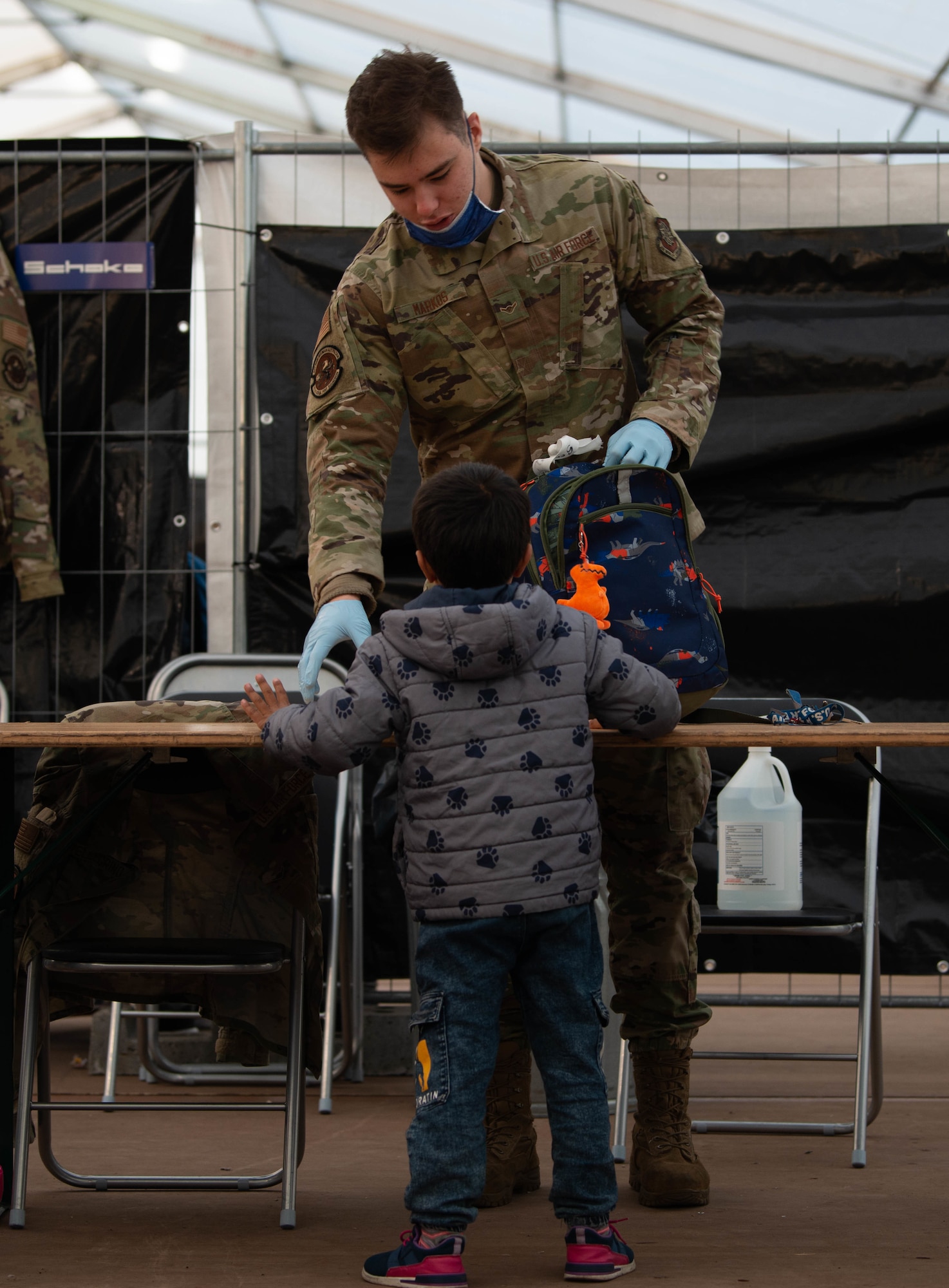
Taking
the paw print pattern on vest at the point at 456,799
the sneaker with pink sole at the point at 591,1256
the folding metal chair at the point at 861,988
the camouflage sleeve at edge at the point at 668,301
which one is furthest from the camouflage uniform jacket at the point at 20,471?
the sneaker with pink sole at the point at 591,1256

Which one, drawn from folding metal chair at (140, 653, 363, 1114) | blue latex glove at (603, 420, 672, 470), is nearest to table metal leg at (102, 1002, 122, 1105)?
folding metal chair at (140, 653, 363, 1114)

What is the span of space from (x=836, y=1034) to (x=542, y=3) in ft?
16.1

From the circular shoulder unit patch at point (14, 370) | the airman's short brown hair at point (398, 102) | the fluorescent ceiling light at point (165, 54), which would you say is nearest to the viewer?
the airman's short brown hair at point (398, 102)

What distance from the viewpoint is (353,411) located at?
270 centimetres

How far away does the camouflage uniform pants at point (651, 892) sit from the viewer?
8.55 ft

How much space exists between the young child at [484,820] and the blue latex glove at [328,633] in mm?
148

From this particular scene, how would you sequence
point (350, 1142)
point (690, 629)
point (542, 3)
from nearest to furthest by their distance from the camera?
point (690, 629) → point (350, 1142) → point (542, 3)

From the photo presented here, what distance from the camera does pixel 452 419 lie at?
276cm

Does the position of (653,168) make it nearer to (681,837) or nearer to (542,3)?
(681,837)

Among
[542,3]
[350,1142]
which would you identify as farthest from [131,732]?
[542,3]

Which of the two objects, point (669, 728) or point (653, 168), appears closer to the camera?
point (669, 728)

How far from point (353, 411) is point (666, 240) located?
0.68m

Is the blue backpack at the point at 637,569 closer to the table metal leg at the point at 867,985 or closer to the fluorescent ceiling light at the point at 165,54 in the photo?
the table metal leg at the point at 867,985

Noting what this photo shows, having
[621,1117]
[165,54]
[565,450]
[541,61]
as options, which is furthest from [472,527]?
[165,54]
